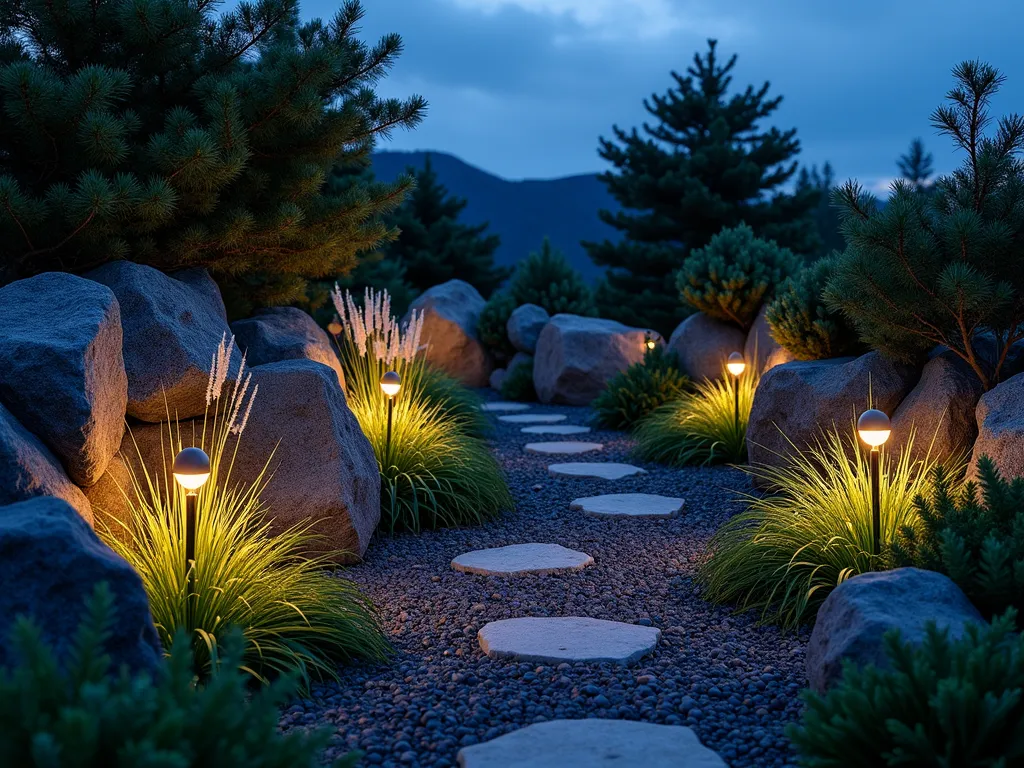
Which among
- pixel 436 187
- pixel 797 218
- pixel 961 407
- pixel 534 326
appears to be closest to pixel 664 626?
pixel 961 407

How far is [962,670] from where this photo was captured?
6.32 ft

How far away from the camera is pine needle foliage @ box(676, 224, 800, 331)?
8406 millimetres

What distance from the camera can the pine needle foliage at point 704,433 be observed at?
711 cm

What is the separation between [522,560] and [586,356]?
6.52 m

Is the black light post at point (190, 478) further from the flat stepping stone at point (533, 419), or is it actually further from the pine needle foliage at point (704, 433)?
the flat stepping stone at point (533, 419)

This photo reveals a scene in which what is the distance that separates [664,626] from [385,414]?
2.93 m

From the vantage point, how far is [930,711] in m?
1.89

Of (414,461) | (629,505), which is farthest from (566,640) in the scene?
(414,461)

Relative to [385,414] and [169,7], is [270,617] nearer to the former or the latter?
[385,414]

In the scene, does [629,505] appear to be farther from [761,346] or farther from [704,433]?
[761,346]

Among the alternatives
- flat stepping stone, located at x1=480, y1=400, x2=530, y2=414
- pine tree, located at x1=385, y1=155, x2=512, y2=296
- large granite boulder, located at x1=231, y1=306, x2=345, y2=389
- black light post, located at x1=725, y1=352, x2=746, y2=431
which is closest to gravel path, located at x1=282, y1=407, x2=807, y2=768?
large granite boulder, located at x1=231, y1=306, x2=345, y2=389

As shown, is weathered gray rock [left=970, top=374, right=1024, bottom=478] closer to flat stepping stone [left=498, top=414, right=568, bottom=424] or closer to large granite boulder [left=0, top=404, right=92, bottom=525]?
large granite boulder [left=0, top=404, right=92, bottom=525]

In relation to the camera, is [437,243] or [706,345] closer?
[706,345]

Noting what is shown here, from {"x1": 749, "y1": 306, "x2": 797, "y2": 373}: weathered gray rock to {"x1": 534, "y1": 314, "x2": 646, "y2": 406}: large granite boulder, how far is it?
2.17 m
